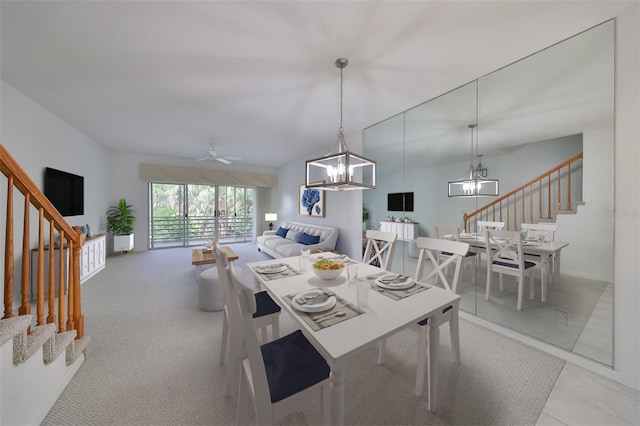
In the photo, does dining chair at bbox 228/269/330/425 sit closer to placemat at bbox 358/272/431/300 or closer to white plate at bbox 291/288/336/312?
white plate at bbox 291/288/336/312

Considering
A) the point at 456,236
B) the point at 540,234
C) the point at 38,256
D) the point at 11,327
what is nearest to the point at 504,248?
the point at 540,234

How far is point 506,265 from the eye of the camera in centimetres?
231

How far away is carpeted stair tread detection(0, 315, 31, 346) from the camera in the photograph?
1.07m

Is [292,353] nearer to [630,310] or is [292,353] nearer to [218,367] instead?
[218,367]

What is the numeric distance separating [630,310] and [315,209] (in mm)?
4496

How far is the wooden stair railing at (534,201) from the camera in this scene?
74.2 inches

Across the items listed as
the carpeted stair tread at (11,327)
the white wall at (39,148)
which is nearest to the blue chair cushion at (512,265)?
the carpeted stair tread at (11,327)

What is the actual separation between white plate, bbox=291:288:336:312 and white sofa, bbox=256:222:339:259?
2.85 metres

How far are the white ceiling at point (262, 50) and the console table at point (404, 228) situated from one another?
154 cm

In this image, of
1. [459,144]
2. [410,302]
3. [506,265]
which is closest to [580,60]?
[459,144]

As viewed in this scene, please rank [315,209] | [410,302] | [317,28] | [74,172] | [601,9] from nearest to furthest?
[410,302] < [601,9] < [317,28] < [74,172] < [315,209]

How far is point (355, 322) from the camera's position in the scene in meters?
1.12

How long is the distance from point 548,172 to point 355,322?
2167 millimetres

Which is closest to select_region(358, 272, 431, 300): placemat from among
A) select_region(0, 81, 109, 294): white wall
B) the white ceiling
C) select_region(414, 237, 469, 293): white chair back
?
select_region(414, 237, 469, 293): white chair back
